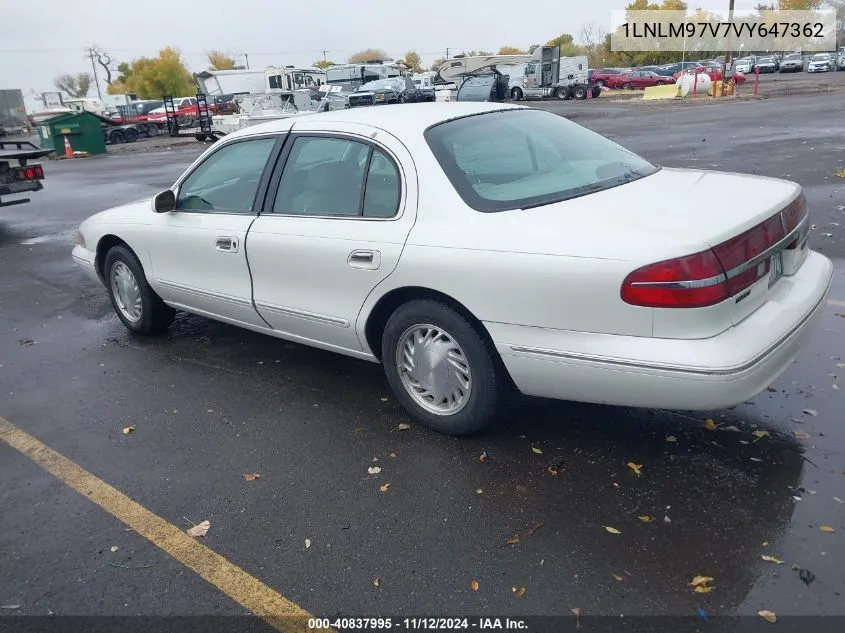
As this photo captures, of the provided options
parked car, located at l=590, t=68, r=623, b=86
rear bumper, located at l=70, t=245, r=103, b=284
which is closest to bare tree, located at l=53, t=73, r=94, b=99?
parked car, located at l=590, t=68, r=623, b=86

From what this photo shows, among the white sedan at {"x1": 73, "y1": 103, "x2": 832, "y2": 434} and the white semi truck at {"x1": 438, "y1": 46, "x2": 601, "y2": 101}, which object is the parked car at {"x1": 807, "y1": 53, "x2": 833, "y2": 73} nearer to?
the white semi truck at {"x1": 438, "y1": 46, "x2": 601, "y2": 101}

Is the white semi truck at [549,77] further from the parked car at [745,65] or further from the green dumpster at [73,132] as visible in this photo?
the green dumpster at [73,132]

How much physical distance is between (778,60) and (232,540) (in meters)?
70.2

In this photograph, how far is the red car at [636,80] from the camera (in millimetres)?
49156

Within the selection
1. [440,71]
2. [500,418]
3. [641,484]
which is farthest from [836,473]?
[440,71]

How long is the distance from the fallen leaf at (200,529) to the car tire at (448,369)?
122cm

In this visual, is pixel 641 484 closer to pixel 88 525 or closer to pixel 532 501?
pixel 532 501

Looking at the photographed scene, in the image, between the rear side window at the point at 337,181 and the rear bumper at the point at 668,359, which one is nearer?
the rear bumper at the point at 668,359

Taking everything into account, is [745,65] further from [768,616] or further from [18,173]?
[768,616]

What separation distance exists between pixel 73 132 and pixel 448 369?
2789 centimetres

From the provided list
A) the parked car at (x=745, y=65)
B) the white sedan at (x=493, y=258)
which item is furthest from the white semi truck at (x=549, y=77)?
the white sedan at (x=493, y=258)

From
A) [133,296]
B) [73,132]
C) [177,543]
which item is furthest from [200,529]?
[73,132]

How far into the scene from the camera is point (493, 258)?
11.0 ft

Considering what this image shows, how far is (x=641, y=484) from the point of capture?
3.35 metres
